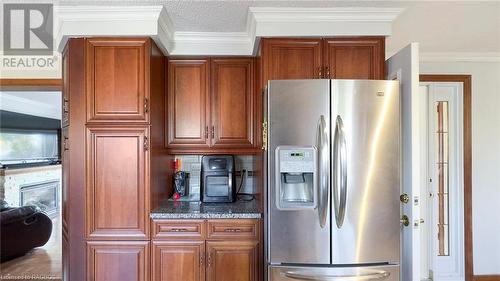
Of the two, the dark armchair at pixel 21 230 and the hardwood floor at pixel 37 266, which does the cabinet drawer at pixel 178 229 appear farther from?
the dark armchair at pixel 21 230

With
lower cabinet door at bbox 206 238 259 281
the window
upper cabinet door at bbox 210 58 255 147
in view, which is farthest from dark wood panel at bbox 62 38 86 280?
the window

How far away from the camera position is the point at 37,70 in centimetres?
271

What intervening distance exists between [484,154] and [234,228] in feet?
8.89

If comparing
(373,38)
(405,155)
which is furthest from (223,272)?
(373,38)

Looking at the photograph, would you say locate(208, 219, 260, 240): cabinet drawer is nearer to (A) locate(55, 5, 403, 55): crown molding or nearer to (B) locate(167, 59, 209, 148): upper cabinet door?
(B) locate(167, 59, 209, 148): upper cabinet door

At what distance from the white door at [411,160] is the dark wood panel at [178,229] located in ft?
4.39

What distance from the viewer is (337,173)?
1.67 m

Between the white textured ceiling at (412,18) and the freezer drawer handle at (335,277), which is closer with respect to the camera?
the freezer drawer handle at (335,277)

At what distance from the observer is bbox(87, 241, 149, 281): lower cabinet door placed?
6.49 ft

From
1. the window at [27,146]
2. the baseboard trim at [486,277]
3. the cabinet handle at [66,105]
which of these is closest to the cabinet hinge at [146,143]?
the cabinet handle at [66,105]

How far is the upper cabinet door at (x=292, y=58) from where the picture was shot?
6.73 feet

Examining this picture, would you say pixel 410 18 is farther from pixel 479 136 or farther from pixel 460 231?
pixel 460 231

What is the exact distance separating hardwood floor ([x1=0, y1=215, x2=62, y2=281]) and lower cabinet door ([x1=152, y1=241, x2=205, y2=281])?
5.72ft

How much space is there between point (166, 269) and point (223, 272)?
16.1 inches
